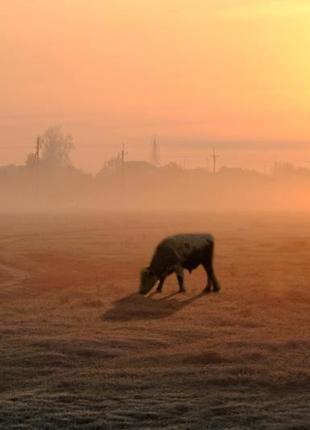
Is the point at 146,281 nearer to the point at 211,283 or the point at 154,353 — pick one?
the point at 211,283

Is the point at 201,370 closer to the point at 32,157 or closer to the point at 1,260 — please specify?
the point at 1,260

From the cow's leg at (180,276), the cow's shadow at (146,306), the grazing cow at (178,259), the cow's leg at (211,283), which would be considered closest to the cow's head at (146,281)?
the grazing cow at (178,259)

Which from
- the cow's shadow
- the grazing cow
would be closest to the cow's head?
the grazing cow

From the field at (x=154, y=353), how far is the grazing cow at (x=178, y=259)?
48 cm

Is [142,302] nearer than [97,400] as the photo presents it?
No

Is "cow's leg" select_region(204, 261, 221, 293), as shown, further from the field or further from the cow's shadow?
the cow's shadow

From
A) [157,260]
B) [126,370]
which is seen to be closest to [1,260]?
[157,260]

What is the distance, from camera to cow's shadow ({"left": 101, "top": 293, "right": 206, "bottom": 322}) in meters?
19.5

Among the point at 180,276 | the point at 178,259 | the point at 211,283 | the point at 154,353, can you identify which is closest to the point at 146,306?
the point at 180,276

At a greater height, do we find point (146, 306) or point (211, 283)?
point (211, 283)

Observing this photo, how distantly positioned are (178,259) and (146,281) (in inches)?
56.9

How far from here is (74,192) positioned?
185000mm

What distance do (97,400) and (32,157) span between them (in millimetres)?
184561

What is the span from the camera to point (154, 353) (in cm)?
1491
